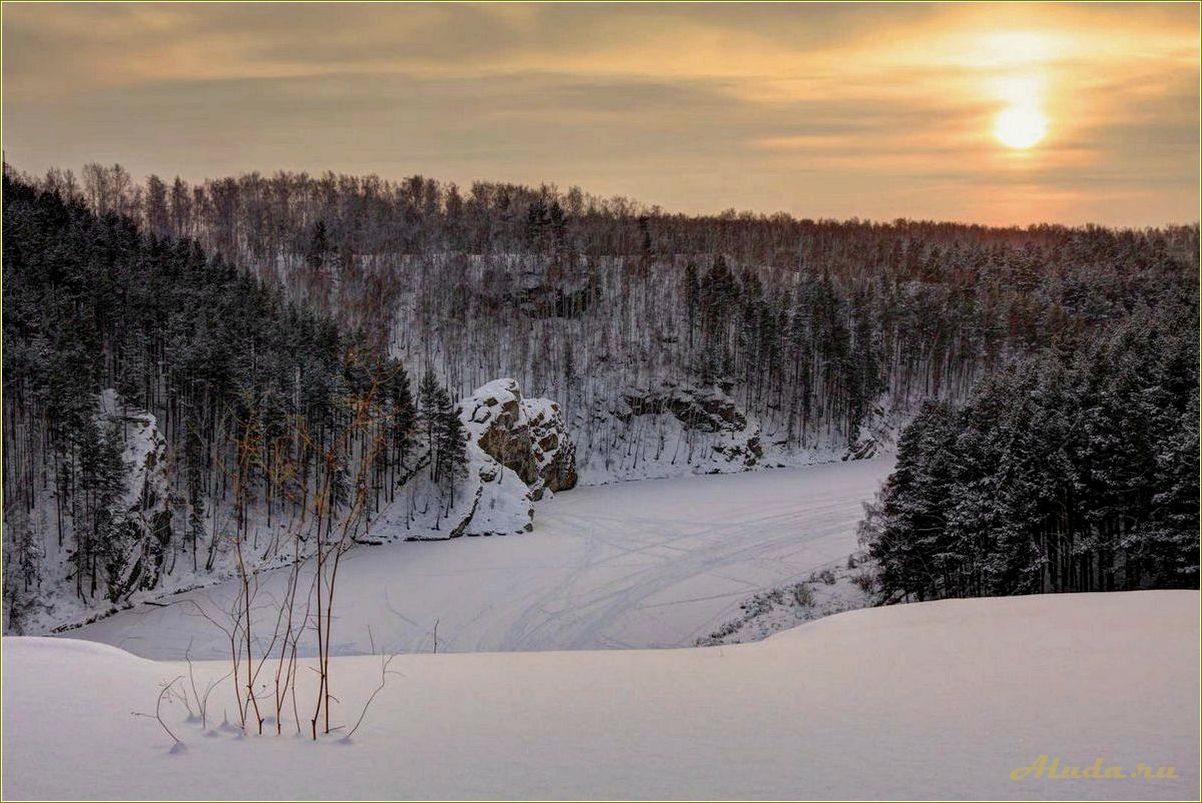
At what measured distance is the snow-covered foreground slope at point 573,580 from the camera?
24.4m

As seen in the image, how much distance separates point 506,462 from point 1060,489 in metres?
25.4

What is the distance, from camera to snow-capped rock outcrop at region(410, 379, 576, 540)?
35812mm

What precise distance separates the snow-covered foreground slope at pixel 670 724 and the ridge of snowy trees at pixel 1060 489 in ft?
50.5

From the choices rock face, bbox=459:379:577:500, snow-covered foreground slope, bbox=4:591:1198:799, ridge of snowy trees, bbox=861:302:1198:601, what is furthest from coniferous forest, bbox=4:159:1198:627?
rock face, bbox=459:379:577:500

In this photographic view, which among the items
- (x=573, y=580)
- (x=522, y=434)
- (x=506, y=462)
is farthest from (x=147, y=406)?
(x=573, y=580)

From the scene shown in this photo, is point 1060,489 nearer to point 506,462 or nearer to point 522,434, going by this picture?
point 506,462

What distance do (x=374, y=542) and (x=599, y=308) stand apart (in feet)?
119

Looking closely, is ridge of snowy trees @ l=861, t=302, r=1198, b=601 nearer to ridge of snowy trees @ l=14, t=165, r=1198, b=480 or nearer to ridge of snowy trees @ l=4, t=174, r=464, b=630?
ridge of snowy trees @ l=4, t=174, r=464, b=630

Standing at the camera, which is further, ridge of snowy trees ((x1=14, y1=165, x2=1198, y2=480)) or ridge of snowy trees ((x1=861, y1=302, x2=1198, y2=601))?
ridge of snowy trees ((x1=14, y1=165, x2=1198, y2=480))

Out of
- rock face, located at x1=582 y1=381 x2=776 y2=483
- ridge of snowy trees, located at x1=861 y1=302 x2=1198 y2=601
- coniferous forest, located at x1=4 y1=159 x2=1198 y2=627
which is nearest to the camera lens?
ridge of snowy trees, located at x1=861 y1=302 x2=1198 y2=601

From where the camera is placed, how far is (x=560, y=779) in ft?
13.1

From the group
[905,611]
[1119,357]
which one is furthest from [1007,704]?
[1119,357]

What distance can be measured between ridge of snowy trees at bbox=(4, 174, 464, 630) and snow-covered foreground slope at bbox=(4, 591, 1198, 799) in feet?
65.1

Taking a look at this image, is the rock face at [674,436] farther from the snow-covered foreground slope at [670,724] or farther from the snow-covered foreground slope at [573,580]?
the snow-covered foreground slope at [670,724]
